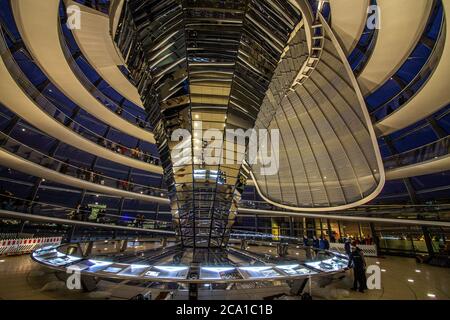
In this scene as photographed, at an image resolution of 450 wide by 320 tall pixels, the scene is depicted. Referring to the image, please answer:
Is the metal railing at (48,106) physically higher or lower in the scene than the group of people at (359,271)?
higher

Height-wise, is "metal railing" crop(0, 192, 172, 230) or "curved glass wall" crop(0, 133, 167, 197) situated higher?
"curved glass wall" crop(0, 133, 167, 197)

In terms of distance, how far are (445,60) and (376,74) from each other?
3.78 metres

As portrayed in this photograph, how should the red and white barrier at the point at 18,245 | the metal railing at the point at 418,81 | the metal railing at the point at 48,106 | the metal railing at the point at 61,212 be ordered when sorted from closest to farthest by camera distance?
the metal railing at the point at 418,81
the metal railing at the point at 48,106
the red and white barrier at the point at 18,245
the metal railing at the point at 61,212

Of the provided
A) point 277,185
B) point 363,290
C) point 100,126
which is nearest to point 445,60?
point 363,290

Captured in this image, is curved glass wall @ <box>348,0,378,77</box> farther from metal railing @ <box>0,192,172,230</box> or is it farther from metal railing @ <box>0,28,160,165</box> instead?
metal railing @ <box>0,192,172,230</box>

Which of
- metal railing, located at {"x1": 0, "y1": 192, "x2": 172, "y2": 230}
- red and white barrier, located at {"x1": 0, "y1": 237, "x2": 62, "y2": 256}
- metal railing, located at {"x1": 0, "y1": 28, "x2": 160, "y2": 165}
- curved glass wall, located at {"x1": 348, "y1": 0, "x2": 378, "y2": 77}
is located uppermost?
curved glass wall, located at {"x1": 348, "y1": 0, "x2": 378, "y2": 77}

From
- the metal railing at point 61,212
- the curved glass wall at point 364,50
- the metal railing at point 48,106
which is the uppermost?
the curved glass wall at point 364,50

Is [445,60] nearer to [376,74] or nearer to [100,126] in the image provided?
[376,74]

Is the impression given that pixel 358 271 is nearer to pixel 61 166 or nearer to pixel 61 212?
pixel 61 212

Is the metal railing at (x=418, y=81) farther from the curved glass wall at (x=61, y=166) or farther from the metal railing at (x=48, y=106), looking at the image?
the curved glass wall at (x=61, y=166)

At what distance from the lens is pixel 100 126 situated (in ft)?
92.8

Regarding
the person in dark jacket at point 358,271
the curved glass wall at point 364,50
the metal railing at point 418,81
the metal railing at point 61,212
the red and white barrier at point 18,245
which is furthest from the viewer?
the metal railing at point 61,212

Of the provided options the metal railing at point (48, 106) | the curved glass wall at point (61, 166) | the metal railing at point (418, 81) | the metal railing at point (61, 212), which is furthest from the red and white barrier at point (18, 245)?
the metal railing at point (418, 81)

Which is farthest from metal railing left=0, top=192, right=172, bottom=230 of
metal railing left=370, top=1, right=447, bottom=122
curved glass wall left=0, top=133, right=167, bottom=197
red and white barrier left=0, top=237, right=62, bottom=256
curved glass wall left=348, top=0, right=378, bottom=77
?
metal railing left=370, top=1, right=447, bottom=122
